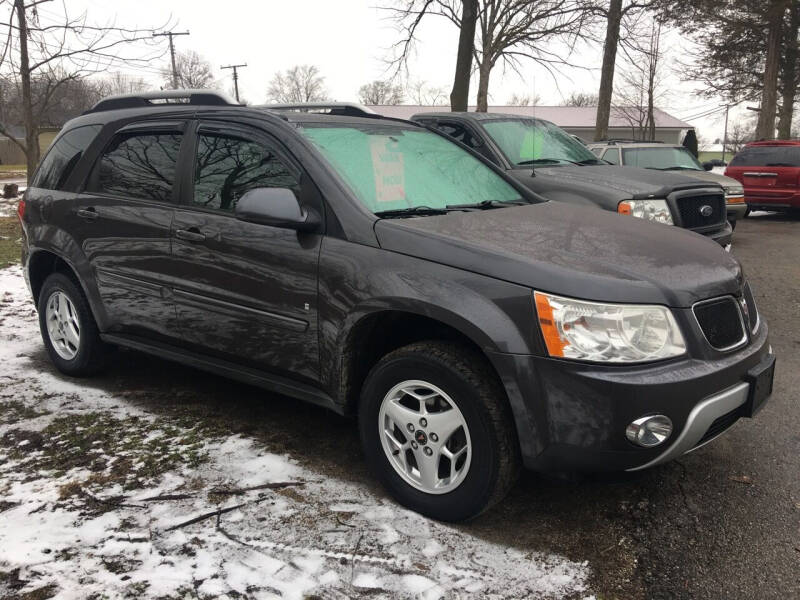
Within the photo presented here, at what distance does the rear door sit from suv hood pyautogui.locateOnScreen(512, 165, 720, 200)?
12.1 feet

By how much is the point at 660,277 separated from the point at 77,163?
3.66 metres

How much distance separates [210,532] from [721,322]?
7.41ft

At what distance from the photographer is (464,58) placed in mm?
15859

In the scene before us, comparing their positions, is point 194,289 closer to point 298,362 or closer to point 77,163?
point 298,362

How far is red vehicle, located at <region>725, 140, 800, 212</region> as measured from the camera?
45.7 ft

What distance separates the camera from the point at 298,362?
3.36 meters

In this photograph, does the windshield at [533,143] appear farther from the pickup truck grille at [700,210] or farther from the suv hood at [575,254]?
the suv hood at [575,254]

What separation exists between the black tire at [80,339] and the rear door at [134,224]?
1.00 feet

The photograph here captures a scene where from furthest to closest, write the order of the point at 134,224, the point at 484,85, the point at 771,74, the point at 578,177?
the point at 484,85, the point at 771,74, the point at 578,177, the point at 134,224

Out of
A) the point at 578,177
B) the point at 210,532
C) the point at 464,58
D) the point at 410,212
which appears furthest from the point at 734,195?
the point at 210,532

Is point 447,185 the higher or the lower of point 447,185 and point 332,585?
the higher

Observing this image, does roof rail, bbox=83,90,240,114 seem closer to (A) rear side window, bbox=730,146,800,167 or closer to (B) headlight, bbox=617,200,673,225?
(B) headlight, bbox=617,200,673,225

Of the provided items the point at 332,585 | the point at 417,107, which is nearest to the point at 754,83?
the point at 332,585

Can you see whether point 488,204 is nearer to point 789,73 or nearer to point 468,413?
point 468,413
